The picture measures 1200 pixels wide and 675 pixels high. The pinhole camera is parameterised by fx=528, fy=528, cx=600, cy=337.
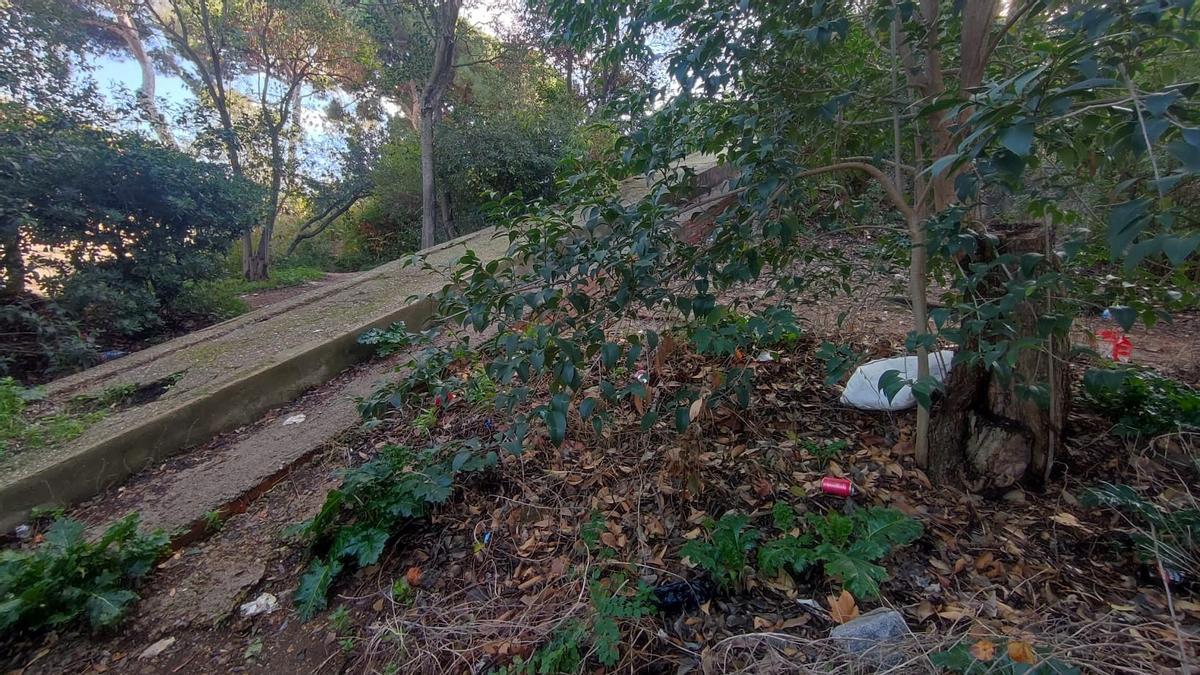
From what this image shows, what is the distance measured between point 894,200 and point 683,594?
143 centimetres

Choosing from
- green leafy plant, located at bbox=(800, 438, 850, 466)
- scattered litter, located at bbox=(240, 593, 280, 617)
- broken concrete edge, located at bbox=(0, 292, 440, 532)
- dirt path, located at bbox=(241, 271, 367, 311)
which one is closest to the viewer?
scattered litter, located at bbox=(240, 593, 280, 617)

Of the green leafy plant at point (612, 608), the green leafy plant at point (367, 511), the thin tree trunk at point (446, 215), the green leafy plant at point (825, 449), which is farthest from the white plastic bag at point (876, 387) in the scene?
the thin tree trunk at point (446, 215)

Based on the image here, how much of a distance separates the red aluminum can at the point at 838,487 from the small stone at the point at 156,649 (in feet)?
7.32

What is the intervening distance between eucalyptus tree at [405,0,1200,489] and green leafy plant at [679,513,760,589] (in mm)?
392

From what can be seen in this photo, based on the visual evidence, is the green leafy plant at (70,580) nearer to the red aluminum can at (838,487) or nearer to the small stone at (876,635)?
the small stone at (876,635)

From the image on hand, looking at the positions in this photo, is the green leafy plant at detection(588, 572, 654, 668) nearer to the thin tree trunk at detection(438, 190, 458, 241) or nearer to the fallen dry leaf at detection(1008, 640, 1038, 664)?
the fallen dry leaf at detection(1008, 640, 1038, 664)

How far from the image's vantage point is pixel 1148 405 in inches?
72.9

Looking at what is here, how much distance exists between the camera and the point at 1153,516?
1.46m

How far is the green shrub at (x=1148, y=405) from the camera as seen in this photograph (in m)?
1.76

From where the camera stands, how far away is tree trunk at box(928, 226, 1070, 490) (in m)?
1.70

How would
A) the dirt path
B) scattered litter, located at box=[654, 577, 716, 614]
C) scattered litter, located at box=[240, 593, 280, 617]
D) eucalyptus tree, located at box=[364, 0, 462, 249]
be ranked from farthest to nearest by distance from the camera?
eucalyptus tree, located at box=[364, 0, 462, 249]
the dirt path
scattered litter, located at box=[240, 593, 280, 617]
scattered litter, located at box=[654, 577, 716, 614]

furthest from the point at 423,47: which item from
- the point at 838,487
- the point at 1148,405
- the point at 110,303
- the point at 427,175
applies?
the point at 1148,405

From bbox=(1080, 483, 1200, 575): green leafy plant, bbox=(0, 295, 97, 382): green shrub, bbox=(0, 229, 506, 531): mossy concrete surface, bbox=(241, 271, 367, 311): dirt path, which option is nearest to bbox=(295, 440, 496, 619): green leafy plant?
bbox=(0, 229, 506, 531): mossy concrete surface

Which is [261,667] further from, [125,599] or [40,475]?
[40,475]
